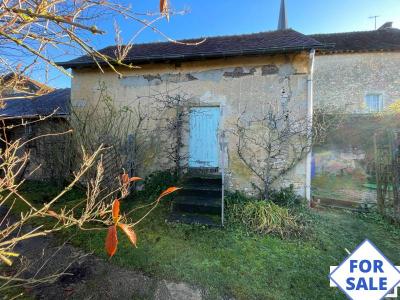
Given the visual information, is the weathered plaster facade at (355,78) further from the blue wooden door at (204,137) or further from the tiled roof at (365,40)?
the blue wooden door at (204,137)

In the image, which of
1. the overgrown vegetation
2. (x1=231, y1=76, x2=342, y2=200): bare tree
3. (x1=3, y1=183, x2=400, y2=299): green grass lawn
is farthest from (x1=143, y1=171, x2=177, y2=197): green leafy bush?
(x1=231, y1=76, x2=342, y2=200): bare tree

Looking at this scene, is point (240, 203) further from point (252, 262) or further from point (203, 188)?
point (252, 262)

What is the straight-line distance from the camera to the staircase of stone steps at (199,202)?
5.02 meters

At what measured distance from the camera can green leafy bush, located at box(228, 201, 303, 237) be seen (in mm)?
4594

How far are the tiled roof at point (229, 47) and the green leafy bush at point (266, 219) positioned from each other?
12.5ft

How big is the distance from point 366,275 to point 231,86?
528cm

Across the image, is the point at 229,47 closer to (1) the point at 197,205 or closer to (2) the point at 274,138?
(2) the point at 274,138

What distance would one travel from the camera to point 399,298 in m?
3.06

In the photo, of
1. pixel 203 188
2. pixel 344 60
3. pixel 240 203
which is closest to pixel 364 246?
pixel 240 203

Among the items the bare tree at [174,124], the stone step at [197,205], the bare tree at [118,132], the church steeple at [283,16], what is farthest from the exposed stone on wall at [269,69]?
the church steeple at [283,16]

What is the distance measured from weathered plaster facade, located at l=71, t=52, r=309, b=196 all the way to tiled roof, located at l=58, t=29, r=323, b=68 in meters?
0.28

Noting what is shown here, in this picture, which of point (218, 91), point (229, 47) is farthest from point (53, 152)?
point (229, 47)

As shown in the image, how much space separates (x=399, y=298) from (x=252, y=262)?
1839 millimetres

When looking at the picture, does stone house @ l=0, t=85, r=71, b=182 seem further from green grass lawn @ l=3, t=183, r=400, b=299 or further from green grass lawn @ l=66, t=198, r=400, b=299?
A: green grass lawn @ l=66, t=198, r=400, b=299
